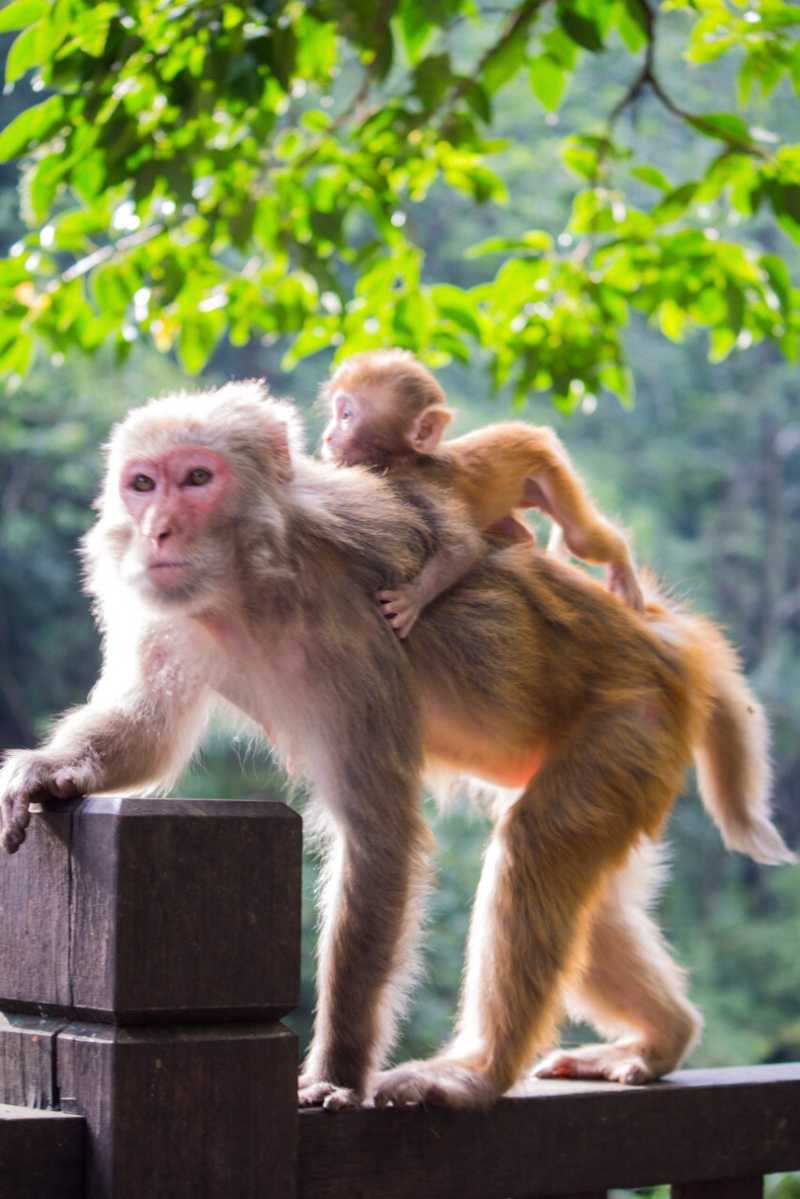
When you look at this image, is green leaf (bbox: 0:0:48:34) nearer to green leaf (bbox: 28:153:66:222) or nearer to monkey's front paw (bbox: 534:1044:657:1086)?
green leaf (bbox: 28:153:66:222)

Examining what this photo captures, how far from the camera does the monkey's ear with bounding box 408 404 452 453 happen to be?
10.2 feet

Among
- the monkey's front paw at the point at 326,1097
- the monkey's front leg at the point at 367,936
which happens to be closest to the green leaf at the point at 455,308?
the monkey's front leg at the point at 367,936

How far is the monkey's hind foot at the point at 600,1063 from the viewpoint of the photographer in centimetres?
268

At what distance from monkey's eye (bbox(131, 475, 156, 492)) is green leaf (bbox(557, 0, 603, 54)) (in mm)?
1821

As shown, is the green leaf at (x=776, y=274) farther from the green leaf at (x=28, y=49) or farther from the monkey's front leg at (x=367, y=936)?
the monkey's front leg at (x=367, y=936)

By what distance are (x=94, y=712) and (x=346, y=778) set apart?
0.39 m

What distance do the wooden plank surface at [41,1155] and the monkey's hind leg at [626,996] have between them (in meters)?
1.39

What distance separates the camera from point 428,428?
317cm

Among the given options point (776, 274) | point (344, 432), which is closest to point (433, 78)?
point (776, 274)

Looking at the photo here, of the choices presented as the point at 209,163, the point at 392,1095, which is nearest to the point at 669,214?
the point at 209,163

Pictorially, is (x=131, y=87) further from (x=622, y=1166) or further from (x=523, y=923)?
(x=622, y=1166)

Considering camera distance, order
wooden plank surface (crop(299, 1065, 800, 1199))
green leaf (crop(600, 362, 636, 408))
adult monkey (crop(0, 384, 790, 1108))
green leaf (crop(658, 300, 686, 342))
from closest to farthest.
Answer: wooden plank surface (crop(299, 1065, 800, 1199)) → adult monkey (crop(0, 384, 790, 1108)) → green leaf (crop(658, 300, 686, 342)) → green leaf (crop(600, 362, 636, 408))

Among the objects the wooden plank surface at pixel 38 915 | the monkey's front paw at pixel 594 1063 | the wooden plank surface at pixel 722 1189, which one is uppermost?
→ the wooden plank surface at pixel 38 915

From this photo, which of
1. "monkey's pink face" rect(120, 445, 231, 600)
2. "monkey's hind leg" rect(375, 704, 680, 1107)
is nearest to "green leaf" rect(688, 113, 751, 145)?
"monkey's hind leg" rect(375, 704, 680, 1107)
